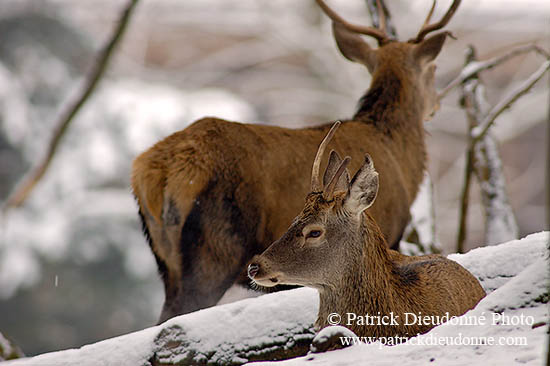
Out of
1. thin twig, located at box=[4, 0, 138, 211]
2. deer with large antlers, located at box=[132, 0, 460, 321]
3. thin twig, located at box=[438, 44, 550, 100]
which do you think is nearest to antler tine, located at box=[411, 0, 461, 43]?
thin twig, located at box=[438, 44, 550, 100]

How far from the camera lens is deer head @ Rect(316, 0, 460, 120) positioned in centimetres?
546

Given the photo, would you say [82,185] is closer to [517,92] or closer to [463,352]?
A: [517,92]

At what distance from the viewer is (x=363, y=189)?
279cm

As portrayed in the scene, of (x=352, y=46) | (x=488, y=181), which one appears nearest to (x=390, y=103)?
(x=352, y=46)

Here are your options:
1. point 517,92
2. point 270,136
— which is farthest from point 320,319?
point 517,92

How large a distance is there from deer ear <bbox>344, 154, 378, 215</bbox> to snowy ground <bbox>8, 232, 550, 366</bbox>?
539 mm

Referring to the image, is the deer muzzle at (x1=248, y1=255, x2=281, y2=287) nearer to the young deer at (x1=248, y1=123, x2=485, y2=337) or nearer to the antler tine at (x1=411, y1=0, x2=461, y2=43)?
the young deer at (x1=248, y1=123, x2=485, y2=337)

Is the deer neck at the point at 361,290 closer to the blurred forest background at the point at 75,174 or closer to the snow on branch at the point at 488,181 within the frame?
the snow on branch at the point at 488,181

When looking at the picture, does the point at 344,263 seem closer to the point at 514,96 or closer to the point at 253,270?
the point at 253,270

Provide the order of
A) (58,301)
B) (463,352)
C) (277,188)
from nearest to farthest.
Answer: (463,352) → (277,188) → (58,301)

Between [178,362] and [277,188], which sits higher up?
[277,188]

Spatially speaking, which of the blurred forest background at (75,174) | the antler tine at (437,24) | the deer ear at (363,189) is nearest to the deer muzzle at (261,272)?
the deer ear at (363,189)

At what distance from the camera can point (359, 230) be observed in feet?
9.82

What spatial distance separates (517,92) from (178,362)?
3.29m
